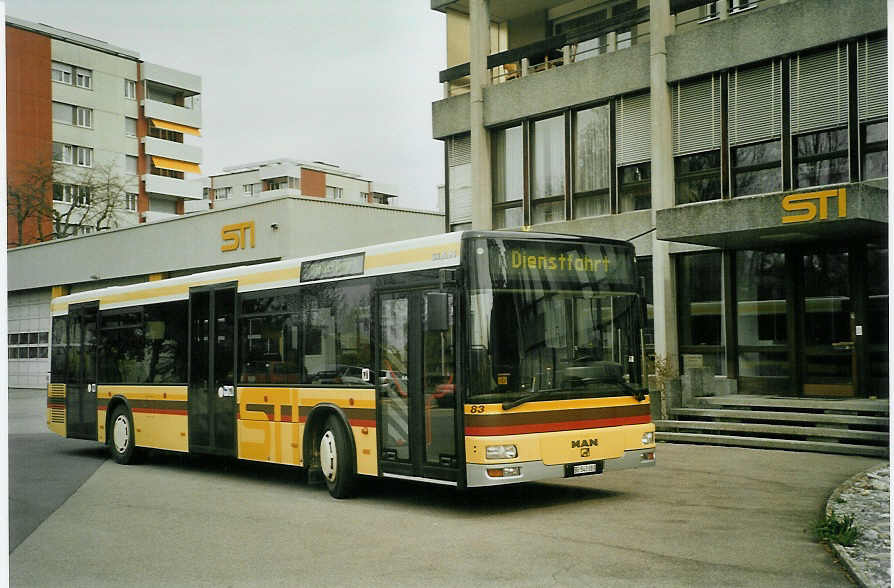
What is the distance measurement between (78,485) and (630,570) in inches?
338

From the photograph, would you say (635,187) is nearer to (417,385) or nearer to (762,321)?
(762,321)

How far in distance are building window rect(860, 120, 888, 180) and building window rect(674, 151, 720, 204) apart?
2.99 m

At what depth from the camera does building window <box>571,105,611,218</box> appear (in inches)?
874

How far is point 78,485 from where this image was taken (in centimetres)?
1375

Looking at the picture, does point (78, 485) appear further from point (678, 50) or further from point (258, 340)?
point (678, 50)

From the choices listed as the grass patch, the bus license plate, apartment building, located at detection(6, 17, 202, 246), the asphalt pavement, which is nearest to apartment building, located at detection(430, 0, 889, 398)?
the asphalt pavement

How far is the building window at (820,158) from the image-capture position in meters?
18.2

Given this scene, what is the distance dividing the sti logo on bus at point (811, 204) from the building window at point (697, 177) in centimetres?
386

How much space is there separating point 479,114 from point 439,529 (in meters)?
16.2

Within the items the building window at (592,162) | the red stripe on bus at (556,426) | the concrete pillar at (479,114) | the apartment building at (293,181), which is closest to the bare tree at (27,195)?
the apartment building at (293,181)

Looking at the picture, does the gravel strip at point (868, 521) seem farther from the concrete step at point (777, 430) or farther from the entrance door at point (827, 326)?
the entrance door at point (827, 326)

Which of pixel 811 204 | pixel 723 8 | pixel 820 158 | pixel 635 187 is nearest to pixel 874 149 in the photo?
pixel 820 158

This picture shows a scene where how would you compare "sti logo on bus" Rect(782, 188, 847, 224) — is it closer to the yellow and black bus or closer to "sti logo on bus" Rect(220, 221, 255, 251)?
the yellow and black bus

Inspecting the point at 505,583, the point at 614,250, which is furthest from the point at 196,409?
the point at 505,583
